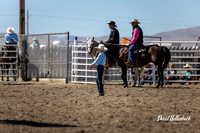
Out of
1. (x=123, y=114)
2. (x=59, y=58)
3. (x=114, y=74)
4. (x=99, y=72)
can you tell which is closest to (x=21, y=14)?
(x=59, y=58)

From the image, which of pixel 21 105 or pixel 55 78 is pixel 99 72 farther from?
pixel 55 78

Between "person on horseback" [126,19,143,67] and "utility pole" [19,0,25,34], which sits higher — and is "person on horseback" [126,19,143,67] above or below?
below

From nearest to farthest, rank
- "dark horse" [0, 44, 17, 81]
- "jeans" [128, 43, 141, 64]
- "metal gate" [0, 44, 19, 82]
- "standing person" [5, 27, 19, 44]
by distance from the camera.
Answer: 1. "jeans" [128, 43, 141, 64]
2. "standing person" [5, 27, 19, 44]
3. "metal gate" [0, 44, 19, 82]
4. "dark horse" [0, 44, 17, 81]

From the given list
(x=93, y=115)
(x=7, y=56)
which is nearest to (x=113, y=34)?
(x=7, y=56)

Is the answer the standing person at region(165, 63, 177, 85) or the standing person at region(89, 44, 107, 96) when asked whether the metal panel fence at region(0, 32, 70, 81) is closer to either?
the standing person at region(165, 63, 177, 85)

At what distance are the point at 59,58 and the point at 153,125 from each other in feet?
35.9

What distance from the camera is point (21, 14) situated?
18.6m

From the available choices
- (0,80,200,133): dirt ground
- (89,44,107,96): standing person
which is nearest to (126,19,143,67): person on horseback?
(89,44,107,96): standing person

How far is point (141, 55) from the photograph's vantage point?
1345cm

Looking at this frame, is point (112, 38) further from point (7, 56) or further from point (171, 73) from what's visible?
point (7, 56)

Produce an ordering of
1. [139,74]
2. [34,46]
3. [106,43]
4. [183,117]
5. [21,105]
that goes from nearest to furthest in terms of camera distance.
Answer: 1. [183,117]
2. [21,105]
3. [106,43]
4. [139,74]
5. [34,46]

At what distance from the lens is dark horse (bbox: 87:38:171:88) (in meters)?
13.2

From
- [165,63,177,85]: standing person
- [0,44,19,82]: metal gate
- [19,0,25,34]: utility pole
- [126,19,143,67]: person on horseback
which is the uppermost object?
[19,0,25,34]: utility pole

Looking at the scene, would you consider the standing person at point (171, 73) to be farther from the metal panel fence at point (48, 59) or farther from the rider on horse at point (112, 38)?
the metal panel fence at point (48, 59)
